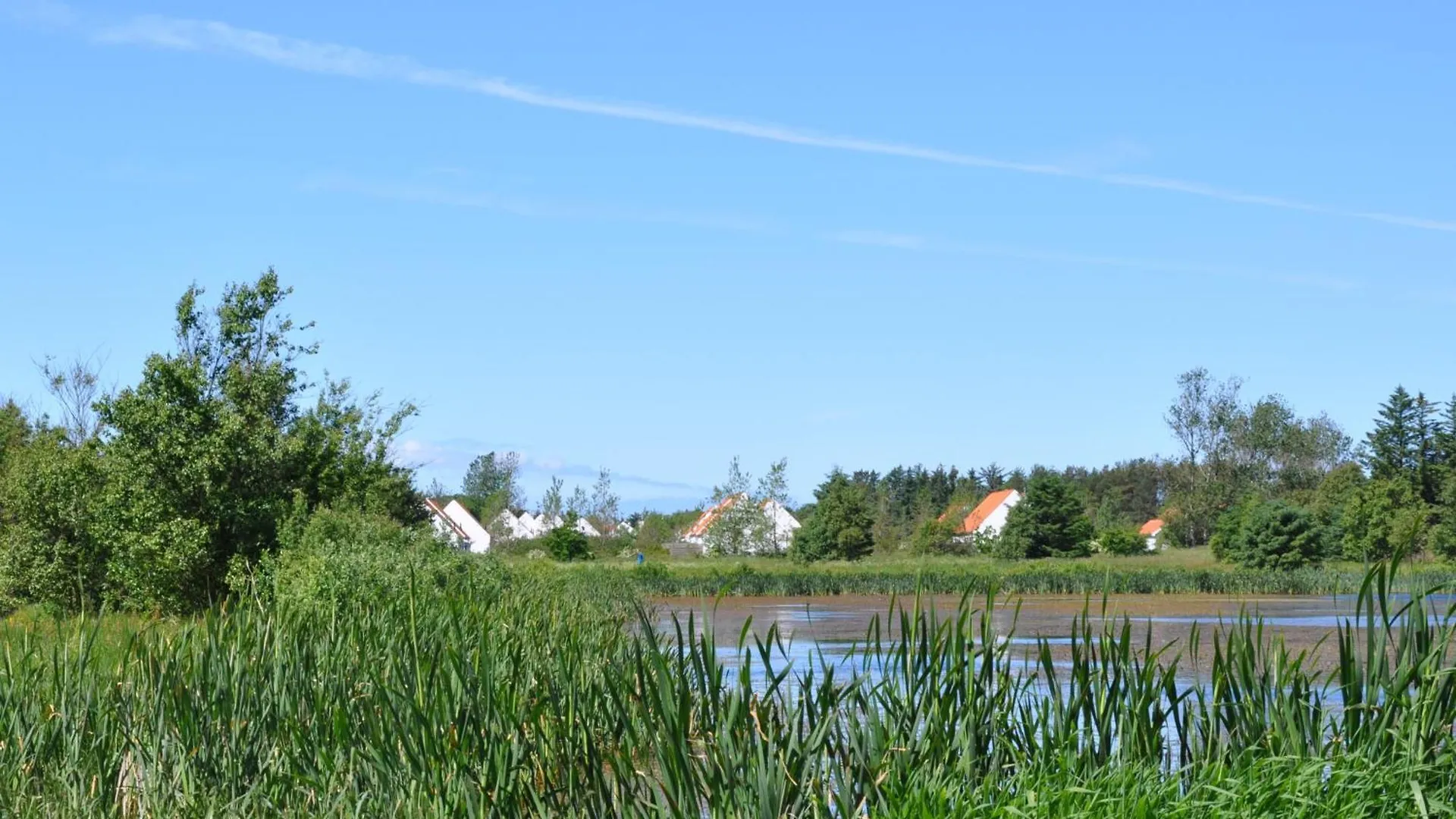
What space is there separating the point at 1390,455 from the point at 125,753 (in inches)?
2855

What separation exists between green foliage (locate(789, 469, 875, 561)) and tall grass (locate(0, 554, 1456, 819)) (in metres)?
55.2

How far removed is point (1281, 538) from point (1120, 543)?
1269 cm

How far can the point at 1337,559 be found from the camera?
171 feet

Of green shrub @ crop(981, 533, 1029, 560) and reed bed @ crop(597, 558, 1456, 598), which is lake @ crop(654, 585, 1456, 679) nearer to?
reed bed @ crop(597, 558, 1456, 598)

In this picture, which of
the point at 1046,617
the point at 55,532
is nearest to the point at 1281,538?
the point at 1046,617

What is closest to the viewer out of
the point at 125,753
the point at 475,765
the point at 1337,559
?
the point at 475,765

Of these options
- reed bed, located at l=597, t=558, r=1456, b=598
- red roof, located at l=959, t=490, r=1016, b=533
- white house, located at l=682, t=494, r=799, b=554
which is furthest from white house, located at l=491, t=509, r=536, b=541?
reed bed, located at l=597, t=558, r=1456, b=598

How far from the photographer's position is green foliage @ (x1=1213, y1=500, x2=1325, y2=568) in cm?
5066

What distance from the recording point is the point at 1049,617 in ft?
109

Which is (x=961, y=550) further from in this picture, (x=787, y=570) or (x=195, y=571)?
(x=195, y=571)

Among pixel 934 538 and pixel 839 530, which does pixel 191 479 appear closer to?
pixel 839 530

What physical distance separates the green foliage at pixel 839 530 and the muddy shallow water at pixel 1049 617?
54.1 ft

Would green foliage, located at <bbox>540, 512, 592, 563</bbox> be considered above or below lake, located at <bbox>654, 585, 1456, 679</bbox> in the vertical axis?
above

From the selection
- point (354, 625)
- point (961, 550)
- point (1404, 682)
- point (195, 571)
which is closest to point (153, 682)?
point (354, 625)
